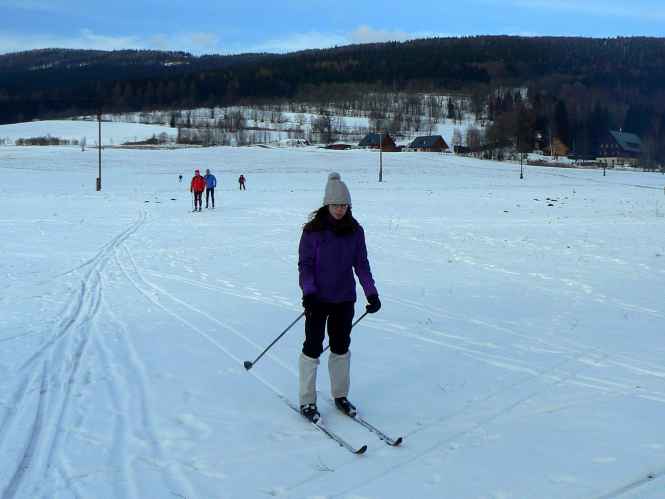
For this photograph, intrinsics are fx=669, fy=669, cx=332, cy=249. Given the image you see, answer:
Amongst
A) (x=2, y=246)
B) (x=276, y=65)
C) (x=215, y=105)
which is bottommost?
(x=2, y=246)

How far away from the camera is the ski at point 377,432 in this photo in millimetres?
4723

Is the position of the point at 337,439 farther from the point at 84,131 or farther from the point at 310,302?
the point at 84,131

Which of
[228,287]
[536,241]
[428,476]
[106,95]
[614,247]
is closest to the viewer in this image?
[428,476]

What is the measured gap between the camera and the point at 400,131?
481 feet

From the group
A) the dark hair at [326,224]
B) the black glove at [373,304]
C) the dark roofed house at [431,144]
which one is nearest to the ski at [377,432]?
the black glove at [373,304]

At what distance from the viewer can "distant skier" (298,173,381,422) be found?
523 centimetres

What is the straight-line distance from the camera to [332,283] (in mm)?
5270

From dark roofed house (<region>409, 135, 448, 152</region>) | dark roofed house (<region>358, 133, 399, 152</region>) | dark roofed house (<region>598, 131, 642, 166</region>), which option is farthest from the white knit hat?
dark roofed house (<region>598, 131, 642, 166</region>)

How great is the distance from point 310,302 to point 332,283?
9.0 inches

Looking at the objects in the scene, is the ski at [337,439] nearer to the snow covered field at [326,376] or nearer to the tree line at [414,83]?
the snow covered field at [326,376]

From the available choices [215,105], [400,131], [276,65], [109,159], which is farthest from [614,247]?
[276,65]

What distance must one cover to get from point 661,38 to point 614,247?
19941 cm

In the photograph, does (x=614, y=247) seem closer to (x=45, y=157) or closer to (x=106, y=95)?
(x=45, y=157)

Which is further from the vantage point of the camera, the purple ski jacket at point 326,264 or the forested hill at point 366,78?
the forested hill at point 366,78
